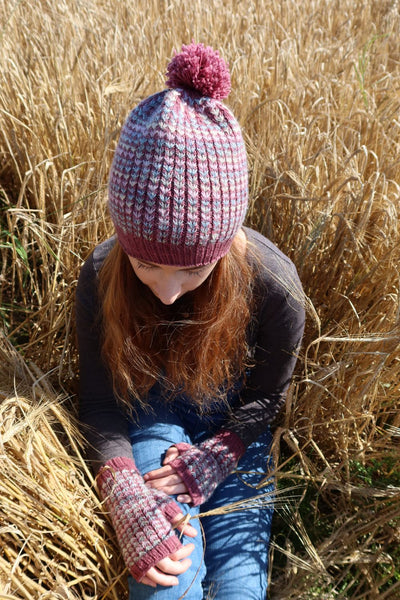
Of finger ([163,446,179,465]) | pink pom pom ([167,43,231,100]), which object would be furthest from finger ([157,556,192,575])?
pink pom pom ([167,43,231,100])

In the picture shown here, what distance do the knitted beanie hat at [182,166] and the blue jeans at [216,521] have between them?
53 cm

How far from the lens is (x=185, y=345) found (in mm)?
1227

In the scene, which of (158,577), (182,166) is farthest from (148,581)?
(182,166)

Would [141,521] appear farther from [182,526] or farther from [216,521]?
[216,521]

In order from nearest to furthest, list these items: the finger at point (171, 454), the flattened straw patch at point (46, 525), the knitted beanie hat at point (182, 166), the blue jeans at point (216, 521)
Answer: the knitted beanie hat at point (182, 166), the flattened straw patch at point (46, 525), the blue jeans at point (216, 521), the finger at point (171, 454)

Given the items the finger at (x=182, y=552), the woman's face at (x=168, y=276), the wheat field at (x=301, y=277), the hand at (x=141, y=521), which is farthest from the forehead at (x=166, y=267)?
the finger at (x=182, y=552)

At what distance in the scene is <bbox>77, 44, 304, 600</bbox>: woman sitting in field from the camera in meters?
0.91

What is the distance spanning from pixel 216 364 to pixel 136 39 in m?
1.87

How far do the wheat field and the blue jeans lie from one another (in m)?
0.06

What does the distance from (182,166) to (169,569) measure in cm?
74

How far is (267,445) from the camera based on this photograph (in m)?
1.39

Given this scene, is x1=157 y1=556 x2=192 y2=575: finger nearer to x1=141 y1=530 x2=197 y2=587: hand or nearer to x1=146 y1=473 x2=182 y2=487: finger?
x1=141 y1=530 x2=197 y2=587: hand

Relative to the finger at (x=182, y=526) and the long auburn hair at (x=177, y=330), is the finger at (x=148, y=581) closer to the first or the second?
the finger at (x=182, y=526)

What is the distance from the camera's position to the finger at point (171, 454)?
4.11ft
